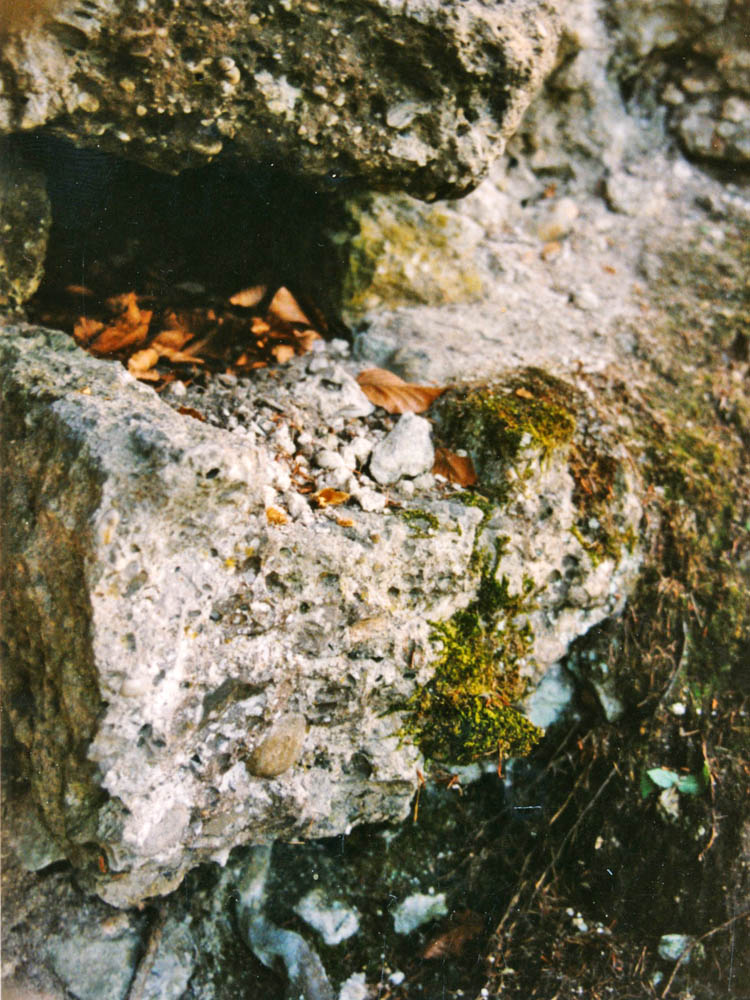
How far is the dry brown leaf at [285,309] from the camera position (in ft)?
8.48

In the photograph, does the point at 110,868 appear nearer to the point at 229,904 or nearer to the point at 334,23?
the point at 229,904

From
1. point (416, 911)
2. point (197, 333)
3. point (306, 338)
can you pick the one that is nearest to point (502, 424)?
point (306, 338)

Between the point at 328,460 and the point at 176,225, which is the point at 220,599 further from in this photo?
the point at 176,225

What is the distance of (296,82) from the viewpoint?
2162 mm

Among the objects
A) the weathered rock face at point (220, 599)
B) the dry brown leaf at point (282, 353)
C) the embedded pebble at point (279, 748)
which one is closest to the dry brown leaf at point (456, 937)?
the weathered rock face at point (220, 599)

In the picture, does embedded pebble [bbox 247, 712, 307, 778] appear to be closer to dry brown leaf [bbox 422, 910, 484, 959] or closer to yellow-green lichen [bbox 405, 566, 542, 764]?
yellow-green lichen [bbox 405, 566, 542, 764]

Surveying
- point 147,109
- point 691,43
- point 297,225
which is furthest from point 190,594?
point 691,43

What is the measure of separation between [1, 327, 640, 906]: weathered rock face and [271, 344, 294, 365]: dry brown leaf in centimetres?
15

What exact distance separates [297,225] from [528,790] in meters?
2.01

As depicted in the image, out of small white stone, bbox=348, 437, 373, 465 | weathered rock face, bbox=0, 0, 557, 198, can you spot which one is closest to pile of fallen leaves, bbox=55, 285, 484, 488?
small white stone, bbox=348, 437, 373, 465

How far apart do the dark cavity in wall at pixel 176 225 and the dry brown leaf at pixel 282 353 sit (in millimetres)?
227

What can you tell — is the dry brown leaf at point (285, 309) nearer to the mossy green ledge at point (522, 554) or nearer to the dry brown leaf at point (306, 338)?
the dry brown leaf at point (306, 338)

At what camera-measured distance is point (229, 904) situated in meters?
2.20

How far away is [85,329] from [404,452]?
1.00m
